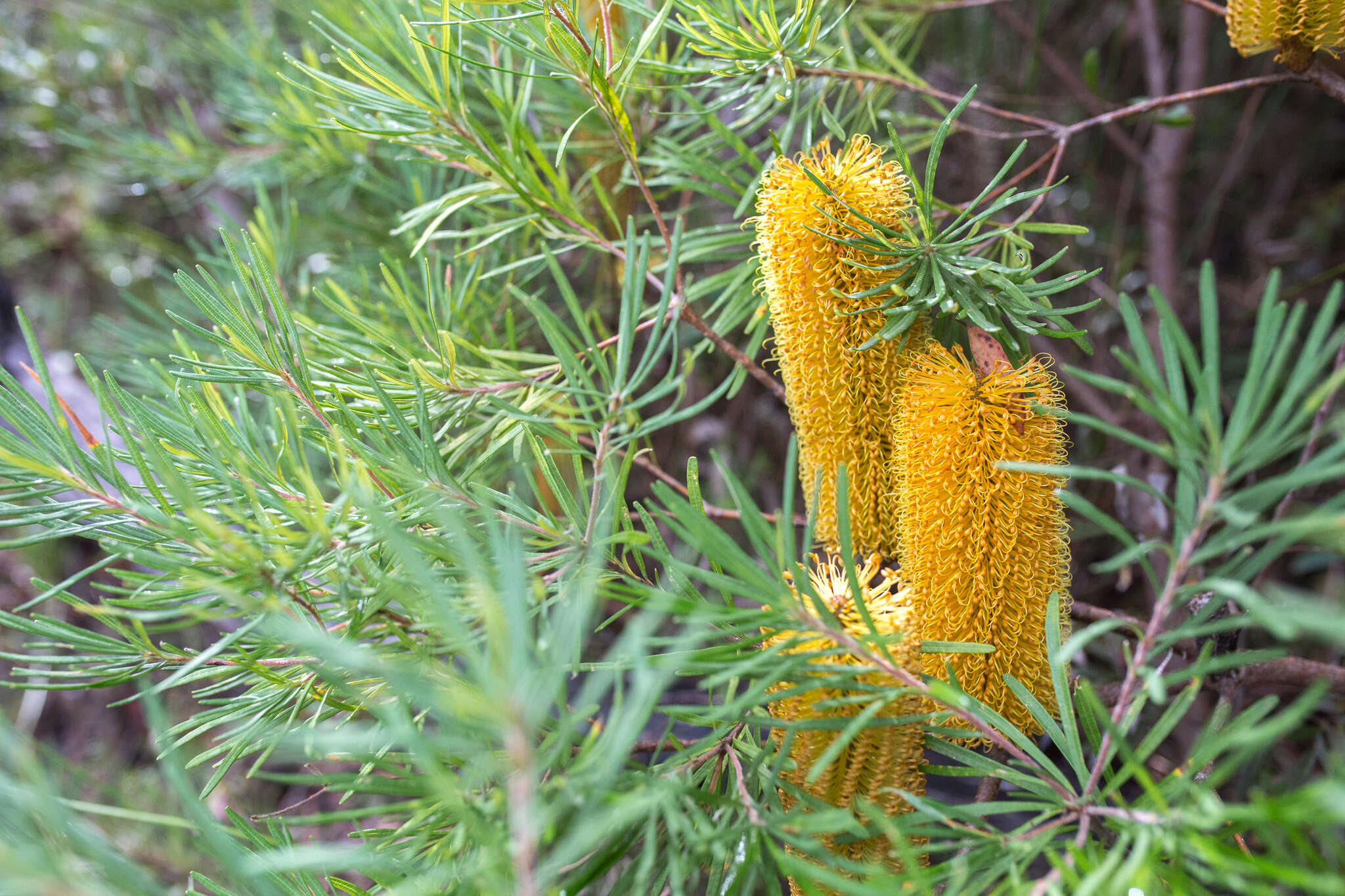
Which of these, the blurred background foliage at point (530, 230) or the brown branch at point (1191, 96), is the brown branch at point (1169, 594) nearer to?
the blurred background foliage at point (530, 230)

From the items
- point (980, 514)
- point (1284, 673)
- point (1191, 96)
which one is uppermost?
point (1191, 96)

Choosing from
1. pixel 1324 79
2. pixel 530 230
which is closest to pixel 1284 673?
pixel 1324 79

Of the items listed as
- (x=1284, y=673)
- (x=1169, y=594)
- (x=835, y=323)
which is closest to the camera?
(x=1169, y=594)

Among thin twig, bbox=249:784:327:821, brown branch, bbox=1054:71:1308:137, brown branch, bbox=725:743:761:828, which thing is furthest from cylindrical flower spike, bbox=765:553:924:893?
brown branch, bbox=1054:71:1308:137

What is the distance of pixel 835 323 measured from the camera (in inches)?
14.1

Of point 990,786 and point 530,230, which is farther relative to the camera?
point 530,230

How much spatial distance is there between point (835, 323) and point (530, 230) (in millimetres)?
272

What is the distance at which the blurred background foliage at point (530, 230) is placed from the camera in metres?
0.34

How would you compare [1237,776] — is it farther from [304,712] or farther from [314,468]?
[314,468]

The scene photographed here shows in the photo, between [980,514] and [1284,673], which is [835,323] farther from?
[1284,673]

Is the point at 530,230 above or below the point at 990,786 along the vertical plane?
above

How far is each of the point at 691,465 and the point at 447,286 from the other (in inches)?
8.9

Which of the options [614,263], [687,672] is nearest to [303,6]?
[614,263]

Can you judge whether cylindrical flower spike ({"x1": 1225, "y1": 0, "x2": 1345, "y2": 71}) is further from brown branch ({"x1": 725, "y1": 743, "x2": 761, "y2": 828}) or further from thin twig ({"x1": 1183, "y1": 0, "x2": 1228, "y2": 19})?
brown branch ({"x1": 725, "y1": 743, "x2": 761, "y2": 828})
